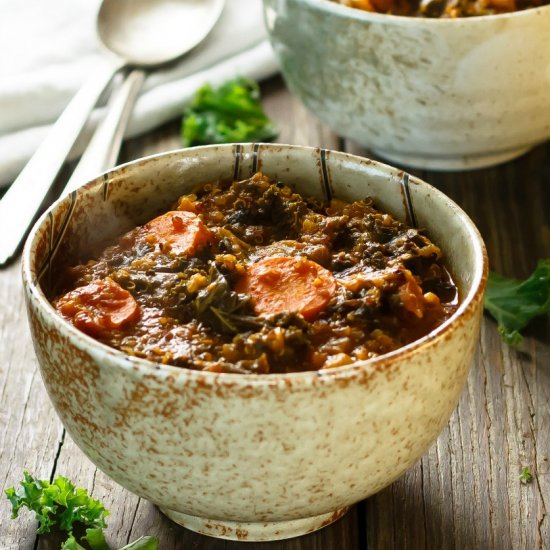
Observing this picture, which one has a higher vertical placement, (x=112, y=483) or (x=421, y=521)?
(x=112, y=483)

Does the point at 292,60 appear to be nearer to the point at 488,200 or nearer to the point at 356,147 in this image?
the point at 356,147

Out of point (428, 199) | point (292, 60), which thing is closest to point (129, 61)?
point (292, 60)

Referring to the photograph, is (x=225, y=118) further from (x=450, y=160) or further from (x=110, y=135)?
(x=450, y=160)

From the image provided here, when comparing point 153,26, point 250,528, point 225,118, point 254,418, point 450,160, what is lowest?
point 450,160

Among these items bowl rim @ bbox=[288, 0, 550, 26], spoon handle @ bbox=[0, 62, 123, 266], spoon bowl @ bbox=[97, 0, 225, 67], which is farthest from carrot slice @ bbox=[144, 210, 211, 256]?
spoon bowl @ bbox=[97, 0, 225, 67]

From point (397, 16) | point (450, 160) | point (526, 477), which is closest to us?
point (526, 477)

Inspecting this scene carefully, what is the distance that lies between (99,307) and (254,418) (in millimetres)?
480

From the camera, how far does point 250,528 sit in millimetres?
2098

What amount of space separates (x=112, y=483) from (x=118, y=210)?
639 millimetres

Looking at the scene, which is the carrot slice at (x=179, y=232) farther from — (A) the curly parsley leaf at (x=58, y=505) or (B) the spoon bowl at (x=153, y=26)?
(B) the spoon bowl at (x=153, y=26)

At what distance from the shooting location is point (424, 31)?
118 inches

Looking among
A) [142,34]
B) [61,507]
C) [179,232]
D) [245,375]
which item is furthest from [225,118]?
[245,375]

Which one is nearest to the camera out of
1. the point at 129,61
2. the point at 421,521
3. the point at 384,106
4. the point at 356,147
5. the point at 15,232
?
the point at 421,521

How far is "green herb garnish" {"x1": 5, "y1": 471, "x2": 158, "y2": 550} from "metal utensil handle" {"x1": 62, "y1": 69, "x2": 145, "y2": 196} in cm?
115
